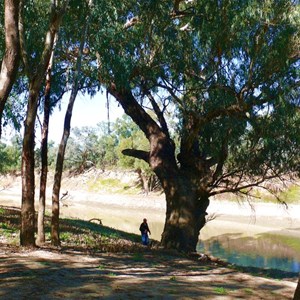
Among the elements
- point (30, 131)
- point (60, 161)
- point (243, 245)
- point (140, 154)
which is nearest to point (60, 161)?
point (60, 161)

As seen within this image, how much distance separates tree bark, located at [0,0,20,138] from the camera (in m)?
6.71

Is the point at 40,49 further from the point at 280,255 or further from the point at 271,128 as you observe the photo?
the point at 280,255

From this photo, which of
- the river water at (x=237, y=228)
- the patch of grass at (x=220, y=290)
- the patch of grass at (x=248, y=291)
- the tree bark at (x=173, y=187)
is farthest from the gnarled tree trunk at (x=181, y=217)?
the patch of grass at (x=220, y=290)

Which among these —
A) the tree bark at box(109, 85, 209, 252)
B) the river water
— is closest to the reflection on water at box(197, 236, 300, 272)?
the river water

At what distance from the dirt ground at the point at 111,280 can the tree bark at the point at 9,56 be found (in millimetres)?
2658

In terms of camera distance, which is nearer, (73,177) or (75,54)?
(75,54)

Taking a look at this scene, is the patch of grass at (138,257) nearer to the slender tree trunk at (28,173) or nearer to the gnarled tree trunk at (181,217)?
the slender tree trunk at (28,173)

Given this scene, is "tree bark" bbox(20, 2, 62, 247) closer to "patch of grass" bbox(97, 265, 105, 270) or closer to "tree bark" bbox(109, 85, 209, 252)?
"patch of grass" bbox(97, 265, 105, 270)

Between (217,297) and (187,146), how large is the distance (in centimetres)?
821

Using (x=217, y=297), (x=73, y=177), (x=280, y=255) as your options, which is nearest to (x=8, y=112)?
(x=217, y=297)

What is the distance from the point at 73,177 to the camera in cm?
6375

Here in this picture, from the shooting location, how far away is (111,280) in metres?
7.50

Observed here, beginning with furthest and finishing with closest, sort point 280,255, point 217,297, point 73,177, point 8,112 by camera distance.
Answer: point 73,177 → point 280,255 → point 8,112 → point 217,297

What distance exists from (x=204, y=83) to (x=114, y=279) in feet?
23.1
